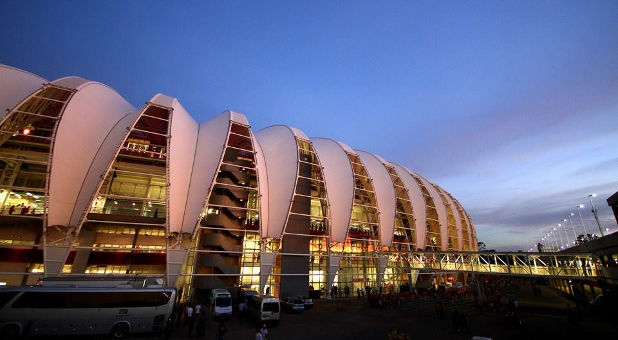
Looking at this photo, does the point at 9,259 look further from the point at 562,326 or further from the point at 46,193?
the point at 562,326

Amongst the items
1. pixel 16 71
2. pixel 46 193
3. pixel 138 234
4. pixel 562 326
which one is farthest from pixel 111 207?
pixel 562 326

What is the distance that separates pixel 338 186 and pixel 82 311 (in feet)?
104

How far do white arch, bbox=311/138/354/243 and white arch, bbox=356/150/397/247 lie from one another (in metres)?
4.61

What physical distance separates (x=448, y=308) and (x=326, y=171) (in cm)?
2369

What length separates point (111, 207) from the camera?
32.5 m

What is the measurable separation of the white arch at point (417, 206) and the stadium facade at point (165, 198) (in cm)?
199

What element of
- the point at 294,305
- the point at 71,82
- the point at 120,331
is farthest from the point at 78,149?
the point at 294,305

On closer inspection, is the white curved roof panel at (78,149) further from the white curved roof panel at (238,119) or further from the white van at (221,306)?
the white van at (221,306)

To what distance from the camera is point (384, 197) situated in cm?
4516

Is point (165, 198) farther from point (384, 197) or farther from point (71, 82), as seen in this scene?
point (384, 197)

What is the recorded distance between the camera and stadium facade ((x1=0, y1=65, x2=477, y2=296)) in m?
27.5

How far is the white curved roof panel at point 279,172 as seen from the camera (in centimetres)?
3550

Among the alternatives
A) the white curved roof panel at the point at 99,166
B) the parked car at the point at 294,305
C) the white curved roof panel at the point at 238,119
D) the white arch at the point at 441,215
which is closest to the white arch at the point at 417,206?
the white arch at the point at 441,215

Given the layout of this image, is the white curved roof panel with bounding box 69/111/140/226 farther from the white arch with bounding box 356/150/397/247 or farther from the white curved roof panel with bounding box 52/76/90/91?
the white arch with bounding box 356/150/397/247
